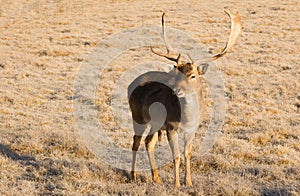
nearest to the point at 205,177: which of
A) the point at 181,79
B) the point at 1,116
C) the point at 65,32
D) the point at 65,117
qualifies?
the point at 181,79

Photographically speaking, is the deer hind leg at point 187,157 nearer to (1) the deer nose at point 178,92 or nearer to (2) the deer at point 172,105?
(2) the deer at point 172,105

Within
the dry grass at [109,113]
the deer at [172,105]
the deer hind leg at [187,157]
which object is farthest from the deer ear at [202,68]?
the dry grass at [109,113]

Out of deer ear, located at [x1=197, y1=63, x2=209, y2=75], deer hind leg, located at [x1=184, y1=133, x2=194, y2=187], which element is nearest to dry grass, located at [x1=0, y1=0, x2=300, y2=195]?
deer hind leg, located at [x1=184, y1=133, x2=194, y2=187]

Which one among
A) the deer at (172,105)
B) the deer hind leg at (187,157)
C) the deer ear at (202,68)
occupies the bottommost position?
the deer hind leg at (187,157)

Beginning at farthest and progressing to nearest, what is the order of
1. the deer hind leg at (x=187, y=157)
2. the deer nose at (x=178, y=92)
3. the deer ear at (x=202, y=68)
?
the deer ear at (x=202, y=68)
the deer hind leg at (x=187, y=157)
the deer nose at (x=178, y=92)

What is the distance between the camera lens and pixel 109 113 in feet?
41.1

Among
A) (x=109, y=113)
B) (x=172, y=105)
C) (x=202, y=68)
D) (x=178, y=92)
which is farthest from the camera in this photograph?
(x=109, y=113)

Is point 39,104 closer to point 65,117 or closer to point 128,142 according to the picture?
point 65,117

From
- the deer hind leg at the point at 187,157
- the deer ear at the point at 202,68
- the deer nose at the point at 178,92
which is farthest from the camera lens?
the deer ear at the point at 202,68

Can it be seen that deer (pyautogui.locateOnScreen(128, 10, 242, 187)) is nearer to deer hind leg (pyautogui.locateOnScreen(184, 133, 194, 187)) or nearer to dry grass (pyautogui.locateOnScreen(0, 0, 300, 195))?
deer hind leg (pyautogui.locateOnScreen(184, 133, 194, 187))

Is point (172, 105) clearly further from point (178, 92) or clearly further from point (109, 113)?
point (109, 113)

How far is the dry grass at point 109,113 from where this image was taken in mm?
6650

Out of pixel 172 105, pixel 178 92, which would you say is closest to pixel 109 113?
pixel 172 105

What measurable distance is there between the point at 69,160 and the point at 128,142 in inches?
78.8
